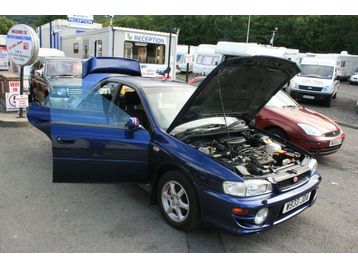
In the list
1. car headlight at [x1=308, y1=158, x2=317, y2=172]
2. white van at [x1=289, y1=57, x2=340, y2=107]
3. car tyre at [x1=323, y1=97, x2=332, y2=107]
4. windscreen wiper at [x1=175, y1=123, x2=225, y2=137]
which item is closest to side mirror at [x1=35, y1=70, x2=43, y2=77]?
windscreen wiper at [x1=175, y1=123, x2=225, y2=137]

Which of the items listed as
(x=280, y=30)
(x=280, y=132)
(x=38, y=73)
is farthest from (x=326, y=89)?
(x=280, y=30)

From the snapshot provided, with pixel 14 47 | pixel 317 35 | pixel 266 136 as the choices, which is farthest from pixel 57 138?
pixel 317 35

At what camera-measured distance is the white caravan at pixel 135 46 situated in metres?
12.8

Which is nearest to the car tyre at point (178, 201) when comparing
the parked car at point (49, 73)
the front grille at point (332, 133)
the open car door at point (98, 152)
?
the open car door at point (98, 152)

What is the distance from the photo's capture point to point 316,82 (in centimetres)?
1499

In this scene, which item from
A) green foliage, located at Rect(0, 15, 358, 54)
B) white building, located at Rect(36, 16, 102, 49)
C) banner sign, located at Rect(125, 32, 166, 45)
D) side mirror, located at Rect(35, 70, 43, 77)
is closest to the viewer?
side mirror, located at Rect(35, 70, 43, 77)

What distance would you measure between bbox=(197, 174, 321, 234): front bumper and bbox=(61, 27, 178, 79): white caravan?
10477 millimetres

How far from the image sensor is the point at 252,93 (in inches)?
172

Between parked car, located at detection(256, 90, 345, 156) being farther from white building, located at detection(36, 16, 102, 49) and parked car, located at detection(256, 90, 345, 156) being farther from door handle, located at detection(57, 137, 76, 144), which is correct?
white building, located at detection(36, 16, 102, 49)

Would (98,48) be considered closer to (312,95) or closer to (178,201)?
(312,95)

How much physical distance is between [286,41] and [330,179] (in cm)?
5433

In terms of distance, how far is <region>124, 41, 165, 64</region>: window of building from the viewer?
13.2 m

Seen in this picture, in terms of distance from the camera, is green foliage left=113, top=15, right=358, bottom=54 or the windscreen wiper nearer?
the windscreen wiper

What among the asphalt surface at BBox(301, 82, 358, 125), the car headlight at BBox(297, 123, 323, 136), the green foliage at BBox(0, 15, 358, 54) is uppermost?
the green foliage at BBox(0, 15, 358, 54)
